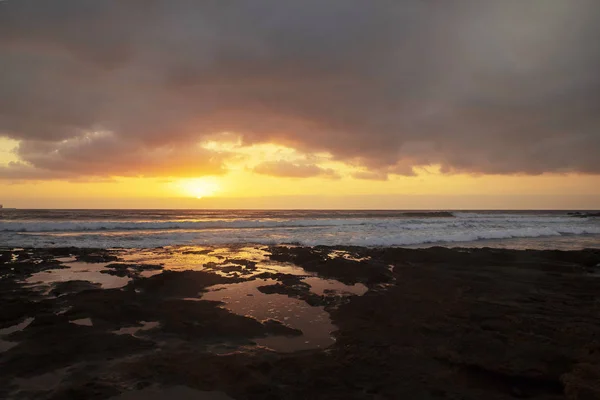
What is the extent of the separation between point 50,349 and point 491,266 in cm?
1378

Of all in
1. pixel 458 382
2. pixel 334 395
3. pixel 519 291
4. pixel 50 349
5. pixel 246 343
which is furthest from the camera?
pixel 519 291

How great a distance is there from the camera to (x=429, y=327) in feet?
21.4

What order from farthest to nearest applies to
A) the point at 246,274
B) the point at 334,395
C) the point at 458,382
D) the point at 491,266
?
the point at 491,266 < the point at 246,274 < the point at 458,382 < the point at 334,395

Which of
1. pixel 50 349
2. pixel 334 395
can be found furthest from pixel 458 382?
pixel 50 349

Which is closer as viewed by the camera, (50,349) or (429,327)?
(50,349)

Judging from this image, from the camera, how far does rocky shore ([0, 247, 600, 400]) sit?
14.5 ft

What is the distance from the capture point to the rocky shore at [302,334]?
4.41 metres

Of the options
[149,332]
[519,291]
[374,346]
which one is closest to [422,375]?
[374,346]

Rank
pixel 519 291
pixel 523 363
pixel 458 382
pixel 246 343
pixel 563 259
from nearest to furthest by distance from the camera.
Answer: pixel 458 382
pixel 523 363
pixel 246 343
pixel 519 291
pixel 563 259

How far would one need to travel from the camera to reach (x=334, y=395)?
13.7ft

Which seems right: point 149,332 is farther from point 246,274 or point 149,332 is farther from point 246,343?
point 246,274

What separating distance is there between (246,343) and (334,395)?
215 centimetres

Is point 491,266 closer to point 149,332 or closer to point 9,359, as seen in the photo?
point 149,332

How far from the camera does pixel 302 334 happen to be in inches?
247
